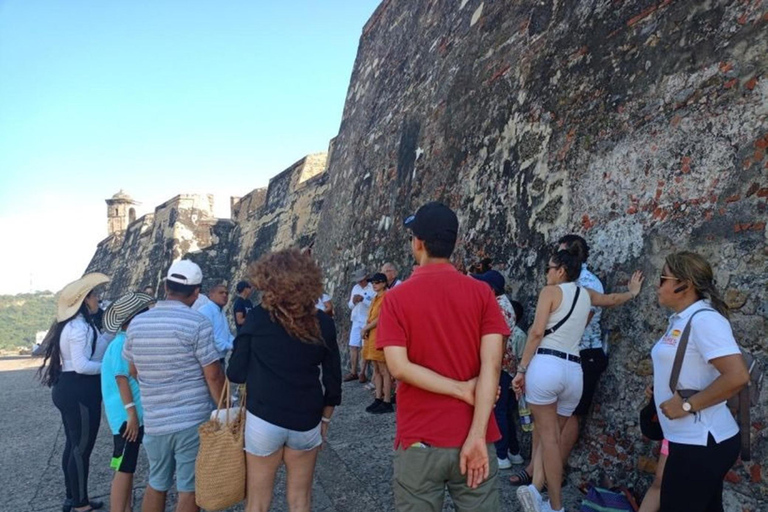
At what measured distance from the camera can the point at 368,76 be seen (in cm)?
1098

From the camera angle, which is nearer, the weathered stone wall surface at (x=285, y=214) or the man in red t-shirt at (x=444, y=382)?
the man in red t-shirt at (x=444, y=382)

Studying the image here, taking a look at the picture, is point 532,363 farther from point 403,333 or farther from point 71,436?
point 71,436

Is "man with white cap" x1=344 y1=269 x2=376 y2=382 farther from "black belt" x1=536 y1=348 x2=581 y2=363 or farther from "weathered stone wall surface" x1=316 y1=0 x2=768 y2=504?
"black belt" x1=536 y1=348 x2=581 y2=363

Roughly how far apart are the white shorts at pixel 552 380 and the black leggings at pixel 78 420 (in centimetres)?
298

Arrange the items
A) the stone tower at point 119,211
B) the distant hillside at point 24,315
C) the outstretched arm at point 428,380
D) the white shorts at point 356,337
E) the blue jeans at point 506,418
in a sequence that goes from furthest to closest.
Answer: the distant hillside at point 24,315 < the stone tower at point 119,211 < the white shorts at point 356,337 < the blue jeans at point 506,418 < the outstretched arm at point 428,380

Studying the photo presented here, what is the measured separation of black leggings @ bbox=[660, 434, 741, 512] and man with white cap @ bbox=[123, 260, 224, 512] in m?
2.33

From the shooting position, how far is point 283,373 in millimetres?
2662

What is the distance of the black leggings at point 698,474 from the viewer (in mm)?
2279

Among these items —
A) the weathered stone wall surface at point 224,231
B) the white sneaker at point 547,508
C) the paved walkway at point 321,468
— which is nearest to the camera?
the white sneaker at point 547,508

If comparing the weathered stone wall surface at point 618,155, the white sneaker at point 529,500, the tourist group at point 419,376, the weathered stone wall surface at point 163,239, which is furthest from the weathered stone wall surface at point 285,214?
the white sneaker at point 529,500

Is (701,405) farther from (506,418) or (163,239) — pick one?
(163,239)

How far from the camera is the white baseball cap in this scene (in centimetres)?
307

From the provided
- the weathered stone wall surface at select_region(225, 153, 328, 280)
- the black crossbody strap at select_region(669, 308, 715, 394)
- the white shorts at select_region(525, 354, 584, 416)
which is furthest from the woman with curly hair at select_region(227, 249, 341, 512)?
the weathered stone wall surface at select_region(225, 153, 328, 280)

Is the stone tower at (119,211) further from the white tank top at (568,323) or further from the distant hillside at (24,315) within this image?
the distant hillside at (24,315)
